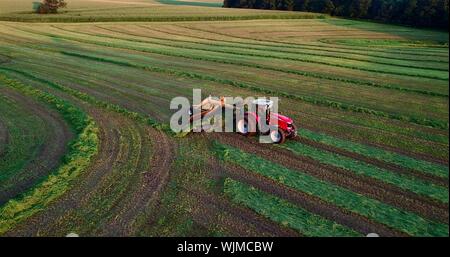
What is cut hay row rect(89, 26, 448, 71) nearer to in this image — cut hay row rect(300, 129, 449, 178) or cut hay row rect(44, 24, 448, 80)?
cut hay row rect(44, 24, 448, 80)

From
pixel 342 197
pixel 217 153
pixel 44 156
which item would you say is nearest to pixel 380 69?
pixel 217 153

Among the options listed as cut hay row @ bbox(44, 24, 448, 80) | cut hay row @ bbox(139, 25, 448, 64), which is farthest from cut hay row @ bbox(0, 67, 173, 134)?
cut hay row @ bbox(139, 25, 448, 64)

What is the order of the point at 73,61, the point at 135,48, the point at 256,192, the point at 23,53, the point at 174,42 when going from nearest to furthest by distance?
the point at 256,192, the point at 73,61, the point at 23,53, the point at 135,48, the point at 174,42

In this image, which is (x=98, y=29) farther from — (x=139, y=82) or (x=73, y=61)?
(x=139, y=82)

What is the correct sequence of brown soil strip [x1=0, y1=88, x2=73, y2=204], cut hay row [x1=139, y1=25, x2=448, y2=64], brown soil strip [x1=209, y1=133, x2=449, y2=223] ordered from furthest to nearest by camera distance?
cut hay row [x1=139, y1=25, x2=448, y2=64] → brown soil strip [x1=0, y1=88, x2=73, y2=204] → brown soil strip [x1=209, y1=133, x2=449, y2=223]

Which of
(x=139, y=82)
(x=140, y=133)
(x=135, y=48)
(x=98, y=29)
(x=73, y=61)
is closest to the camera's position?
(x=140, y=133)

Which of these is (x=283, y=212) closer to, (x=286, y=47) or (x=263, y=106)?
(x=263, y=106)

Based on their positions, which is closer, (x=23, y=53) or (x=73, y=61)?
(x=73, y=61)
